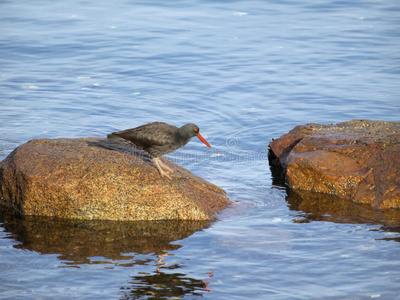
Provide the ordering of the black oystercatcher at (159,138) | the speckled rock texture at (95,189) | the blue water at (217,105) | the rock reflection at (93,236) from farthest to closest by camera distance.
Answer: the black oystercatcher at (159,138) < the speckled rock texture at (95,189) < the rock reflection at (93,236) < the blue water at (217,105)

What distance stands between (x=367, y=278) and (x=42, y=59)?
48.7 ft

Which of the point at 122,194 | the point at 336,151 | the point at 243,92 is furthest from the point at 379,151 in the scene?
the point at 243,92

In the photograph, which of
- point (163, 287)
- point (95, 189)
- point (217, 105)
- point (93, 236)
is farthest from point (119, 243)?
point (217, 105)

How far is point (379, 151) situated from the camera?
29.7 ft

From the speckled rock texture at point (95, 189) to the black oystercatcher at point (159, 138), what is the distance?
0.26 m

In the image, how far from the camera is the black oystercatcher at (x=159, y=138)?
839 cm

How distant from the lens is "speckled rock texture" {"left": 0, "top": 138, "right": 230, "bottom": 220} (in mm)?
8086

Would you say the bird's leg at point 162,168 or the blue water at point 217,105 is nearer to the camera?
the blue water at point 217,105

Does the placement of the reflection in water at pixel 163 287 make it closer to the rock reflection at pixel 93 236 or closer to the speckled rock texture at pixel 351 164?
the rock reflection at pixel 93 236

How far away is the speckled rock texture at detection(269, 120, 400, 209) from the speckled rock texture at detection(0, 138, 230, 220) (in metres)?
1.98

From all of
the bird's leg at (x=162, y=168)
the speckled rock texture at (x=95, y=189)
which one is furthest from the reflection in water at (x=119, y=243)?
the bird's leg at (x=162, y=168)

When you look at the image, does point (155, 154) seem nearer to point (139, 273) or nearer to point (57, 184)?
point (57, 184)

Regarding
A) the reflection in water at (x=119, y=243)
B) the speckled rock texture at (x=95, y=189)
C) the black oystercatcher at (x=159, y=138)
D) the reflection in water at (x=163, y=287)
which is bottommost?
the reflection in water at (x=163, y=287)

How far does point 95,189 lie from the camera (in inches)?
317
